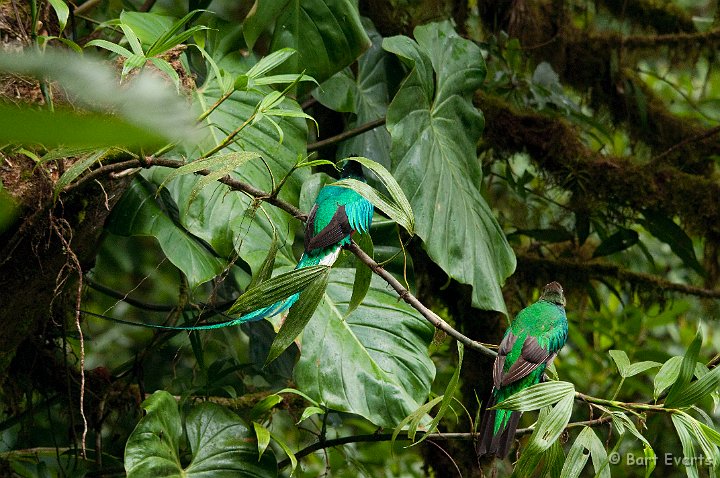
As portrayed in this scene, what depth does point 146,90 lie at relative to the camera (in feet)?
0.76

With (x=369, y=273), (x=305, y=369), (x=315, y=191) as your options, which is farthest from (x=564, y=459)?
(x=315, y=191)

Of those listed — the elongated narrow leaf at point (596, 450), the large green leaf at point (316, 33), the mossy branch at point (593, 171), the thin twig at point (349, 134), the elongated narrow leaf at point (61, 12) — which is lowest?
the mossy branch at point (593, 171)

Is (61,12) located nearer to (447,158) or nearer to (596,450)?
(447,158)

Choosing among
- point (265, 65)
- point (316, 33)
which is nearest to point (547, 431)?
point (265, 65)

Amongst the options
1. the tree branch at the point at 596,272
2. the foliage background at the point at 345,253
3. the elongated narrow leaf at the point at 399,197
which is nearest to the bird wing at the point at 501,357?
the foliage background at the point at 345,253

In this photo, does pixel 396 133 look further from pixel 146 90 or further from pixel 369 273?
pixel 146 90

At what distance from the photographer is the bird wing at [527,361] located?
5.78ft

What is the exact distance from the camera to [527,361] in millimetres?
1798

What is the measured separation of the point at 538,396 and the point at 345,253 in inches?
31.5

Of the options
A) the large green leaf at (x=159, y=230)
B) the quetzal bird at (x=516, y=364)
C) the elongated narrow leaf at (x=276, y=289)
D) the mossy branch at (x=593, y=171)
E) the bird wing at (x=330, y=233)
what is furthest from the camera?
the mossy branch at (x=593, y=171)

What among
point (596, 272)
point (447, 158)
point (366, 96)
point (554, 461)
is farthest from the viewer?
point (596, 272)

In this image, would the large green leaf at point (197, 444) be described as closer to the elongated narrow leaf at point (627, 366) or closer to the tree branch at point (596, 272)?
the elongated narrow leaf at point (627, 366)

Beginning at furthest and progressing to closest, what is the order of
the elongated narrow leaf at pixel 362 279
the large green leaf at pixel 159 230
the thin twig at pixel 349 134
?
the thin twig at pixel 349 134 → the large green leaf at pixel 159 230 → the elongated narrow leaf at pixel 362 279

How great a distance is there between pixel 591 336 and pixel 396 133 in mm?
2841
